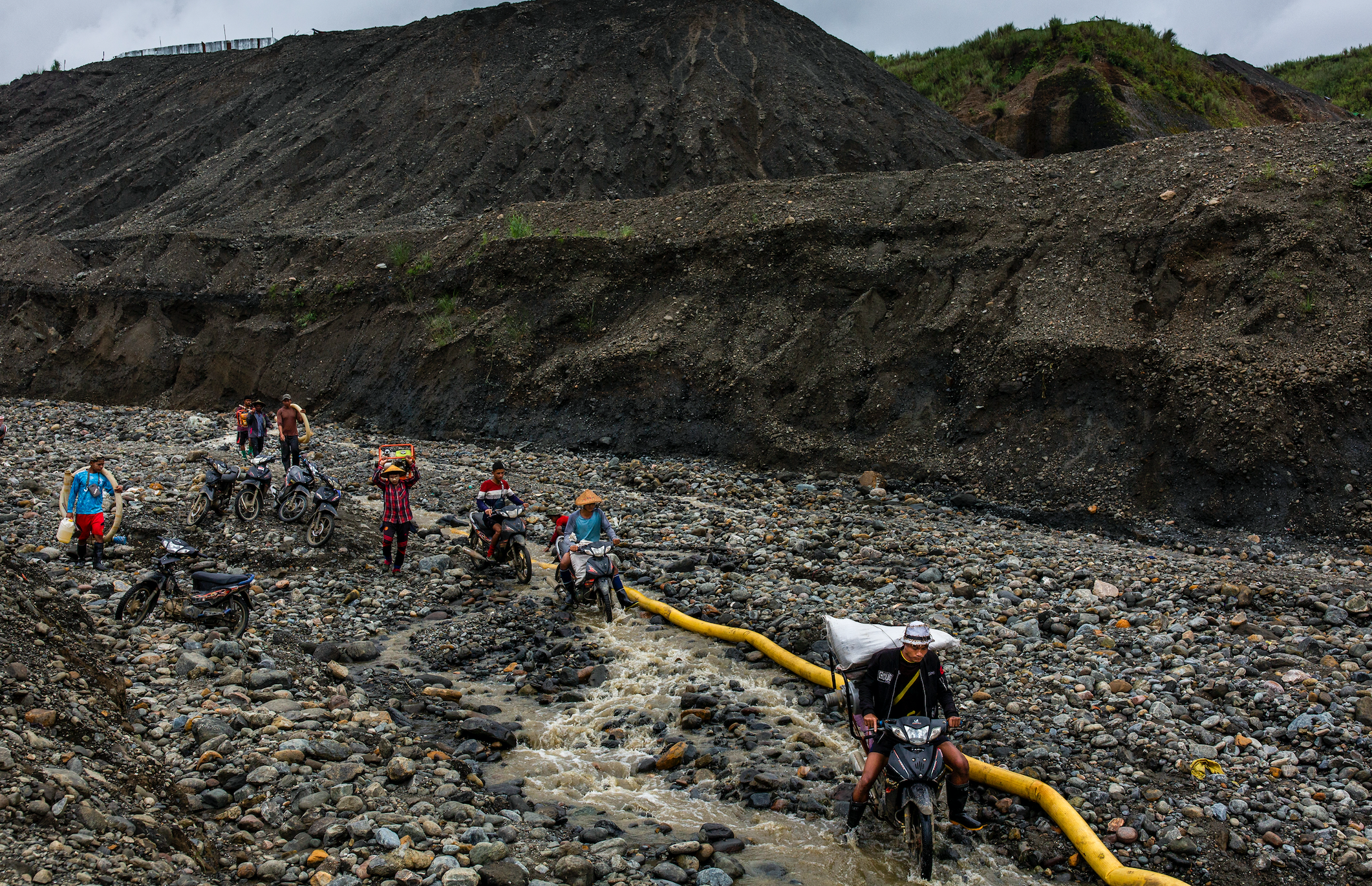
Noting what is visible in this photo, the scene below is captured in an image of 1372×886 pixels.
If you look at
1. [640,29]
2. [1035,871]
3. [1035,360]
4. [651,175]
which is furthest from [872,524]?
[640,29]

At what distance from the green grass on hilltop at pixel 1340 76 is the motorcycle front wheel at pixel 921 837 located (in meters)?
53.3

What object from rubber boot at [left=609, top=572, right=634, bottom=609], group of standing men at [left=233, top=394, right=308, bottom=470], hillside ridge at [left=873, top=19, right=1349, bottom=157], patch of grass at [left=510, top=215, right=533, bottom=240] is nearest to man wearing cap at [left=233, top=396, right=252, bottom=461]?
group of standing men at [left=233, top=394, right=308, bottom=470]

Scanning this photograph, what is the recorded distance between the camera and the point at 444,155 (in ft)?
118

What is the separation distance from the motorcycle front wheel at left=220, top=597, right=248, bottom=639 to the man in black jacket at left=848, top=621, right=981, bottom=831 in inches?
262

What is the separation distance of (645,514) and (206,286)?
22870mm

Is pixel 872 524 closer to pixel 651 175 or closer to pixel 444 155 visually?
pixel 651 175

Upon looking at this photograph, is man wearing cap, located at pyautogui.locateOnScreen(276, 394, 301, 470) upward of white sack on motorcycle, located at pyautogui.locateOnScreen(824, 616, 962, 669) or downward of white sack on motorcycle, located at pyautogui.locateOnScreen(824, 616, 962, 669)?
upward

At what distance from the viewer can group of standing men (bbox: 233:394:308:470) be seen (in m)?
16.4

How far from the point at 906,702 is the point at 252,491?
11383mm

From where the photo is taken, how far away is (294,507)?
13.8 metres

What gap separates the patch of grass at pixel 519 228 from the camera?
26281 millimetres

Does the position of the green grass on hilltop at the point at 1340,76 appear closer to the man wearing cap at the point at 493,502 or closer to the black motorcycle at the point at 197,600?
the man wearing cap at the point at 493,502

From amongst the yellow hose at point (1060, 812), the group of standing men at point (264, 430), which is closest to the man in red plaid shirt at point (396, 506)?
the group of standing men at point (264, 430)

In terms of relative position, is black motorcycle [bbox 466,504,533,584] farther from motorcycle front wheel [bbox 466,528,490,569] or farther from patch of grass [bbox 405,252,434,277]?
patch of grass [bbox 405,252,434,277]
